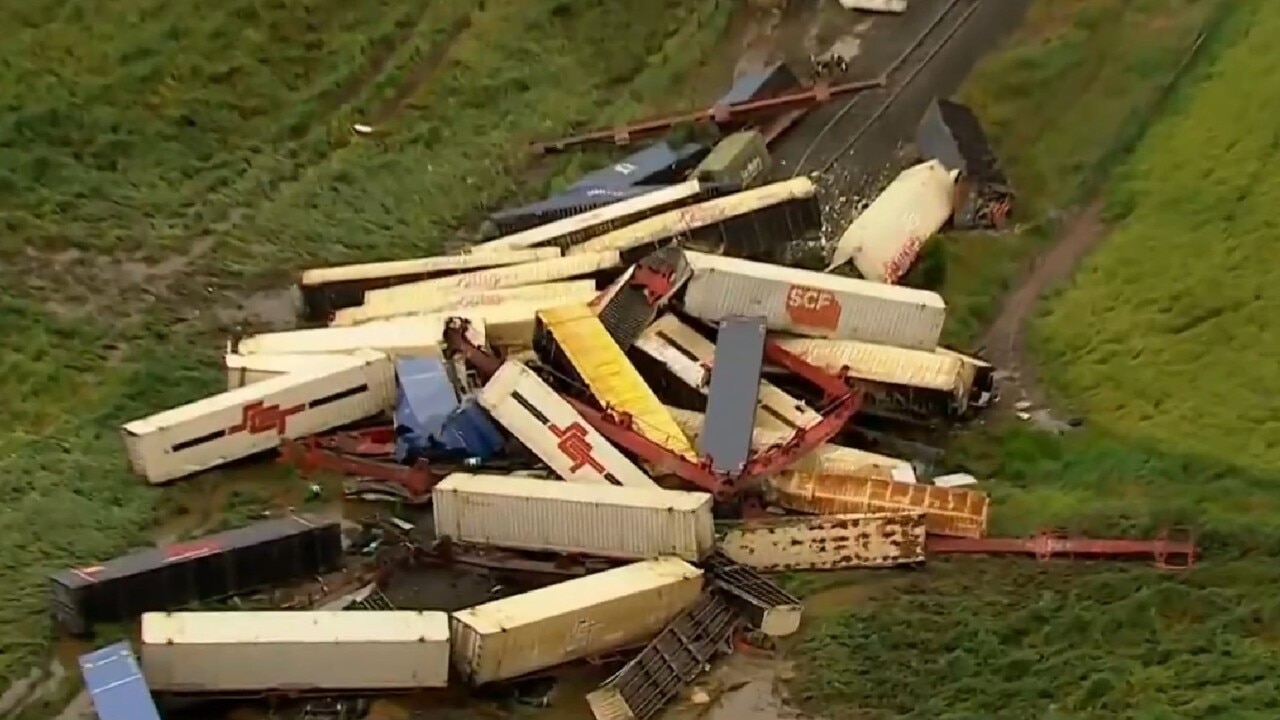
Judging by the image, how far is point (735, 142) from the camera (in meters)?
32.0

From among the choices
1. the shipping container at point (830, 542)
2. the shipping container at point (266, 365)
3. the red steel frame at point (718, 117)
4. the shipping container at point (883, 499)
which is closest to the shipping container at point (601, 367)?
the shipping container at point (883, 499)

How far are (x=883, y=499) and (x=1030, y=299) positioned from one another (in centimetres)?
789

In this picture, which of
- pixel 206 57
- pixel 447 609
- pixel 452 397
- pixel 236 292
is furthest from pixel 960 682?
pixel 206 57

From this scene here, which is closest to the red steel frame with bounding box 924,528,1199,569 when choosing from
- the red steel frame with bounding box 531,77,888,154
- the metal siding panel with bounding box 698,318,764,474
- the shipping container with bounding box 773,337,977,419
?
the metal siding panel with bounding box 698,318,764,474

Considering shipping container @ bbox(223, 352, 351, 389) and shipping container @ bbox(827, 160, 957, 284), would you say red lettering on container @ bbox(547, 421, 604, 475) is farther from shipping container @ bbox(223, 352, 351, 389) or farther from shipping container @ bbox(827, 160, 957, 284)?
shipping container @ bbox(827, 160, 957, 284)

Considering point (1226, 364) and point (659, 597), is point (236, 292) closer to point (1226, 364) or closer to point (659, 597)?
point (659, 597)

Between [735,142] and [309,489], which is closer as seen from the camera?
[309,489]

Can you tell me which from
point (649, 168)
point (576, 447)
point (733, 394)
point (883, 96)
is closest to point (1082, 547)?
point (733, 394)

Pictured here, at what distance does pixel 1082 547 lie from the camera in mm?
22578

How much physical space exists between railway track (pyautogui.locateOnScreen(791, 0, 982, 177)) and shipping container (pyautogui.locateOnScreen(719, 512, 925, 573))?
11637mm

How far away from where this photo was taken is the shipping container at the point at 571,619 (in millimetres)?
20000

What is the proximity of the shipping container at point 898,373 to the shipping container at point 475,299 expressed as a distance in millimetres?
3466

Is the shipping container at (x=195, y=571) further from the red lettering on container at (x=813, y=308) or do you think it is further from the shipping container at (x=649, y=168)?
the shipping container at (x=649, y=168)

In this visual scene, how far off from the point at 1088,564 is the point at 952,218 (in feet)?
32.9
